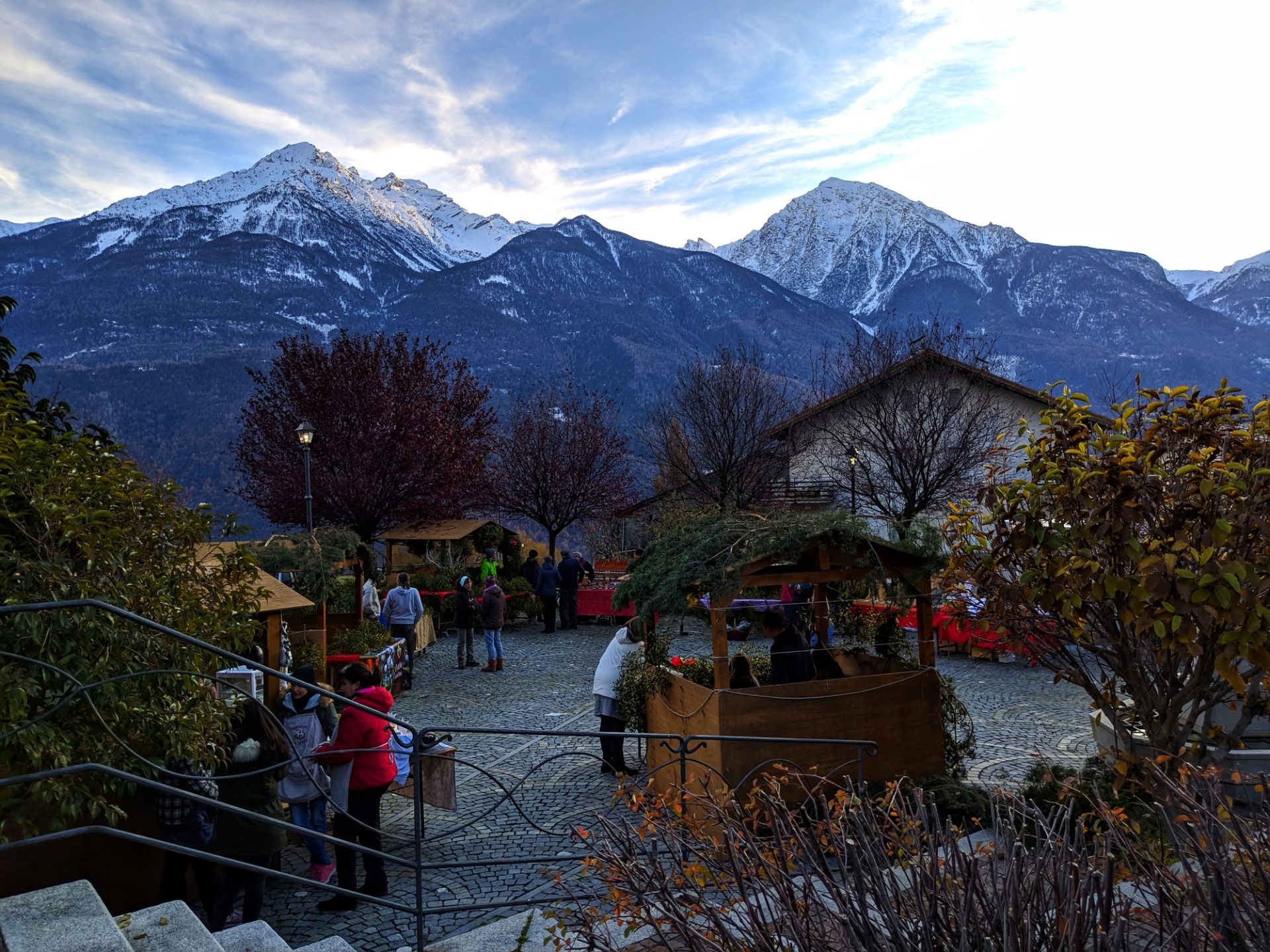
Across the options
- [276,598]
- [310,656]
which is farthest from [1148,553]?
[310,656]

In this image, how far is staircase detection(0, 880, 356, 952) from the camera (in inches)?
124

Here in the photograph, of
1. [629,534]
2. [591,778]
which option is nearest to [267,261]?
[629,534]

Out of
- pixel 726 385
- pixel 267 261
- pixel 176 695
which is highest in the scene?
pixel 267 261

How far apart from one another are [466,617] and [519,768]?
6.96 metres

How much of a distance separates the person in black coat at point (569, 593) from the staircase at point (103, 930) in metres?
16.7

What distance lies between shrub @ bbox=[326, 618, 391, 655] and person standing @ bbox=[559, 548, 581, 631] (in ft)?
22.9

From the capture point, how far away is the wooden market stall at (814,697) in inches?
280

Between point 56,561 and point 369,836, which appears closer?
point 56,561

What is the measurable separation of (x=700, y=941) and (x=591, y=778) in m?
7.21

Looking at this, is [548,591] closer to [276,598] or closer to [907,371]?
[276,598]

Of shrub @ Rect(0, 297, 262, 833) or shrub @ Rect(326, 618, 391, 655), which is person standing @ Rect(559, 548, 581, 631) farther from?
shrub @ Rect(0, 297, 262, 833)

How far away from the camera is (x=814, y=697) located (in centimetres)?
734

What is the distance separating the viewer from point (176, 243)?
178 m

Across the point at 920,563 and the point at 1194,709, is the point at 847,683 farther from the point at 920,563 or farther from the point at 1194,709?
the point at 1194,709
